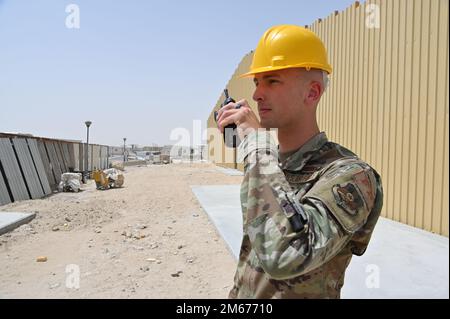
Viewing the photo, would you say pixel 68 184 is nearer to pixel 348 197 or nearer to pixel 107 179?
pixel 107 179

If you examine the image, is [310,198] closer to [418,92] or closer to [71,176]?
[418,92]

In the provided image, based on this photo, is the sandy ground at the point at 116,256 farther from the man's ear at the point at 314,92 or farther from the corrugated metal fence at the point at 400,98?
the man's ear at the point at 314,92

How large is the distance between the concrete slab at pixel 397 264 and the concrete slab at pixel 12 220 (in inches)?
174

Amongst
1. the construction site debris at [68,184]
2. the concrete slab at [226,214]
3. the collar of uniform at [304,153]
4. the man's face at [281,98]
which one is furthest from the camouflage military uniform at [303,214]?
the construction site debris at [68,184]

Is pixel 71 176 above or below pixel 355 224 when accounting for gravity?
below

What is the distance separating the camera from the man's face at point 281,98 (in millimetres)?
1119

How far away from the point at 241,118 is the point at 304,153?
0.93 feet

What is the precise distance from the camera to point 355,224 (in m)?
0.94

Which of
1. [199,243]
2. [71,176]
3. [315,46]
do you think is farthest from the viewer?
[71,176]

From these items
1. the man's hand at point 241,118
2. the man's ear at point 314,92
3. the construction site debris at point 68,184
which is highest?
the man's ear at point 314,92

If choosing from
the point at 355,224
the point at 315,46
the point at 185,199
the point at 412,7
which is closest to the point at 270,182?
the point at 355,224

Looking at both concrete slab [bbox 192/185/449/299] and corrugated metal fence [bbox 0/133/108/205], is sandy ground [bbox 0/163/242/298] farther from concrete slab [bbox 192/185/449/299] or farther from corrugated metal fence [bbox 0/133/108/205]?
corrugated metal fence [bbox 0/133/108/205]

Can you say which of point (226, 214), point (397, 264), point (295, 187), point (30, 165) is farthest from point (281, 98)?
point (30, 165)
